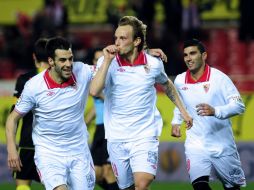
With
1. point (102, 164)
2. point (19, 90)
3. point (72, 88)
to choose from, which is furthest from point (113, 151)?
point (102, 164)

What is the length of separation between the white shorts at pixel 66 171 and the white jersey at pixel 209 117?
1439 mm

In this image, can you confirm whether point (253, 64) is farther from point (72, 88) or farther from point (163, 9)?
point (72, 88)

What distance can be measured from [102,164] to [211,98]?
2.89m

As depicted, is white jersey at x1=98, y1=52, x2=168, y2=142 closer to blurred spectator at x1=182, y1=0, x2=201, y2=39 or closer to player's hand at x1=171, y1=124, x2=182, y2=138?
player's hand at x1=171, y1=124, x2=182, y2=138

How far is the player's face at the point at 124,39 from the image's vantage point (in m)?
9.85

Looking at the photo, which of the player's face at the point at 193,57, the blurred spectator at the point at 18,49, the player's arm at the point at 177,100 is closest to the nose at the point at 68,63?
the player's arm at the point at 177,100

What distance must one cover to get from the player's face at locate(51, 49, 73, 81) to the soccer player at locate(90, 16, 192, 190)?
421mm

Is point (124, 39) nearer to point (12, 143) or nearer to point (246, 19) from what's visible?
point (12, 143)

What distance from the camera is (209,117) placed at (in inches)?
418

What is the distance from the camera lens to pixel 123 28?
991 centimetres

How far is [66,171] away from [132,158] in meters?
0.74

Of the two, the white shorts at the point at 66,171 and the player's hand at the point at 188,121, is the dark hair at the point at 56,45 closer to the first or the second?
the white shorts at the point at 66,171

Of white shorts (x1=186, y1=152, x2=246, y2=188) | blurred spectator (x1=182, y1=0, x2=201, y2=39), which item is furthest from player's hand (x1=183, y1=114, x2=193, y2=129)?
blurred spectator (x1=182, y1=0, x2=201, y2=39)

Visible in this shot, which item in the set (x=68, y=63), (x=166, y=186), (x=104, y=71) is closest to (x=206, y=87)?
(x=104, y=71)
